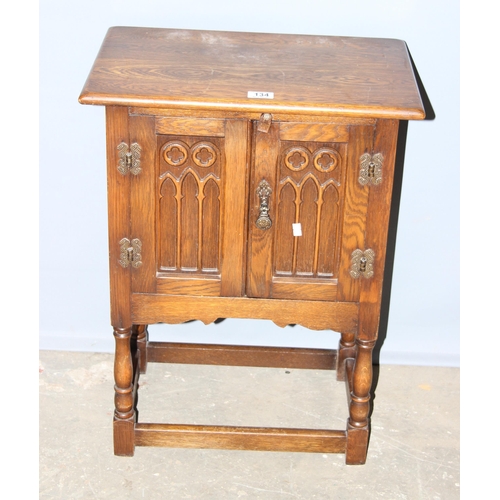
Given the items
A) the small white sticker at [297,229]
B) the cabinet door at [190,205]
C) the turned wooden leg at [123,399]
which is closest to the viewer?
the cabinet door at [190,205]

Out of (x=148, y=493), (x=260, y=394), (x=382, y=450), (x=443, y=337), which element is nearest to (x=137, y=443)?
(x=148, y=493)

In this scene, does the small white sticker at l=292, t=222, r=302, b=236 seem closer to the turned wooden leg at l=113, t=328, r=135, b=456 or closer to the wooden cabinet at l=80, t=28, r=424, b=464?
the wooden cabinet at l=80, t=28, r=424, b=464

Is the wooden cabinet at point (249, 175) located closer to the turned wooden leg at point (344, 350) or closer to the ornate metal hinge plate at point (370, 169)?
the ornate metal hinge plate at point (370, 169)

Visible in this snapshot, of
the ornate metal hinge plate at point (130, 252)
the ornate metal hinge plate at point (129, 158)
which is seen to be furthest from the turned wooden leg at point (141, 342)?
the ornate metal hinge plate at point (129, 158)

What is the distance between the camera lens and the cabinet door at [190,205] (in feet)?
8.61

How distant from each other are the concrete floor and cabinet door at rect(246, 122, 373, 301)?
0.63 metres

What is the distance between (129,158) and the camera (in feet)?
8.67

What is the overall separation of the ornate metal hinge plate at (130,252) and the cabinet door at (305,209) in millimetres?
330

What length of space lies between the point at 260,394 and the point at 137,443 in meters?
0.53

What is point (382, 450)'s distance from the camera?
3.17 metres

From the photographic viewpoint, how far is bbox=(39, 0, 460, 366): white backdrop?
312 centimetres

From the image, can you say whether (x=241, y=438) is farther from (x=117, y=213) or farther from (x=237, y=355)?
(x=117, y=213)

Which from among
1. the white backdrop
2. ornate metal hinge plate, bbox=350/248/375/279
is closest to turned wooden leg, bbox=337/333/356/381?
the white backdrop

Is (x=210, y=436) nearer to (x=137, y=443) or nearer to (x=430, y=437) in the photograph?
(x=137, y=443)
